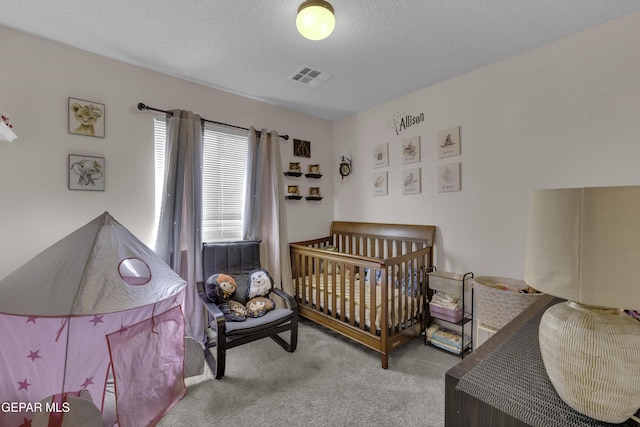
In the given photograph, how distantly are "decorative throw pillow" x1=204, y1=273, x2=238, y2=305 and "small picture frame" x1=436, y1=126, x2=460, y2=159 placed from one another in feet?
7.91

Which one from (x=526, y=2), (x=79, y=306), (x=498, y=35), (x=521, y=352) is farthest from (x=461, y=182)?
(x=79, y=306)

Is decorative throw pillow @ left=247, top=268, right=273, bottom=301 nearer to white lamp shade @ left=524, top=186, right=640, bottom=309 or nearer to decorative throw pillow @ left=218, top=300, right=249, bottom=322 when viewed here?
decorative throw pillow @ left=218, top=300, right=249, bottom=322

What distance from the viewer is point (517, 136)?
2320mm

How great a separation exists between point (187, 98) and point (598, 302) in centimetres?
317

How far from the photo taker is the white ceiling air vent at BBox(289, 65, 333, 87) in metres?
2.54

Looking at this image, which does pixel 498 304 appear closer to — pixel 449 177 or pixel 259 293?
pixel 449 177

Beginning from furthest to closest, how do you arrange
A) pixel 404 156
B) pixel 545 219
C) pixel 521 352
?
pixel 404 156, pixel 521 352, pixel 545 219

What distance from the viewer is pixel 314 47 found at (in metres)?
2.16

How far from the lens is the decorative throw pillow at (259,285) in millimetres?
2582

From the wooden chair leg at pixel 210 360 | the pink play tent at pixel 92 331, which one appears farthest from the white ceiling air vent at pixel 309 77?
the wooden chair leg at pixel 210 360

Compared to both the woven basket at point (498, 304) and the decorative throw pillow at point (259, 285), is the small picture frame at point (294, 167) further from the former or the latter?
the woven basket at point (498, 304)

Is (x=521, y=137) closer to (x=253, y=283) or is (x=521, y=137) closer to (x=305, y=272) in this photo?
(x=305, y=272)

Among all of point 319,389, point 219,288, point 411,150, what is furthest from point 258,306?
point 411,150

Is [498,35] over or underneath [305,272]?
over
